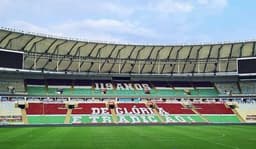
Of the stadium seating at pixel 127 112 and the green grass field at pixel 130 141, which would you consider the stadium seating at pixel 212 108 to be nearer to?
the stadium seating at pixel 127 112

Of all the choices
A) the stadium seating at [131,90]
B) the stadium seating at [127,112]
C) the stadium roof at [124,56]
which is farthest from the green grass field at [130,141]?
the stadium seating at [131,90]

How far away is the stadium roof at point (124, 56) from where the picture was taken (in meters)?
61.2

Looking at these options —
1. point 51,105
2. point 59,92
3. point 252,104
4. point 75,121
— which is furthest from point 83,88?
point 252,104

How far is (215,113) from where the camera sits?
60.9 meters

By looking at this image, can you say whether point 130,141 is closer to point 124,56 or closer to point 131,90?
point 131,90

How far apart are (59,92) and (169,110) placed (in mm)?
18208

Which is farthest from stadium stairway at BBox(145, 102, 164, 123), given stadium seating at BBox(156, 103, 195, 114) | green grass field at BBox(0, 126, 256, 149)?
green grass field at BBox(0, 126, 256, 149)

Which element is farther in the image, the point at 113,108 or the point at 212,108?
the point at 212,108

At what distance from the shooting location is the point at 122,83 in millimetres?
70875

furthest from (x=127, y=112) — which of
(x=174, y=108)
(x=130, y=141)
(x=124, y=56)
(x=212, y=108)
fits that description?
(x=130, y=141)

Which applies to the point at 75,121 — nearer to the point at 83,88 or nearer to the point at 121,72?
the point at 83,88

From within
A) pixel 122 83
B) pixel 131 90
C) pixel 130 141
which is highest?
pixel 122 83

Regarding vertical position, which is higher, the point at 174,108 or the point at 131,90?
the point at 131,90

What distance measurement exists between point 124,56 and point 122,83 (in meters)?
5.25
